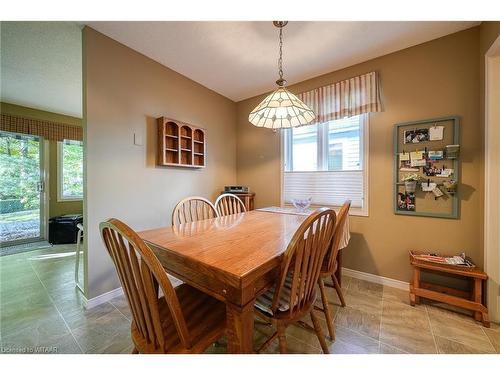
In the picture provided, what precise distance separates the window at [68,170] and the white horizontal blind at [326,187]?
4168 millimetres

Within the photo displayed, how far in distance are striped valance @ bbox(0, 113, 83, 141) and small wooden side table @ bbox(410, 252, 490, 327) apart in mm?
5550

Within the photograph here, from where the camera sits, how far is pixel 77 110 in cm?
373

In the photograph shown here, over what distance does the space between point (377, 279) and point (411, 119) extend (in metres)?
1.64

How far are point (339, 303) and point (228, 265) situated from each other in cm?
149

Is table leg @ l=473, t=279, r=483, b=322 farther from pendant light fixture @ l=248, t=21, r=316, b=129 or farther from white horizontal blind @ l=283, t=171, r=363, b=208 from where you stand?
pendant light fixture @ l=248, t=21, r=316, b=129

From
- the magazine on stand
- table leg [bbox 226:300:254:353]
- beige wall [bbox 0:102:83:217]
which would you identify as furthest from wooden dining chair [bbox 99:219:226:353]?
beige wall [bbox 0:102:83:217]

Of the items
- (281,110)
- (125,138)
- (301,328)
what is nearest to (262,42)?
(281,110)

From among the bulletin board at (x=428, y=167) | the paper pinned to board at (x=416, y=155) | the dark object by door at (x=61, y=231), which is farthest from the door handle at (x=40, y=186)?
the paper pinned to board at (x=416, y=155)

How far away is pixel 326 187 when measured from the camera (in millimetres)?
2494

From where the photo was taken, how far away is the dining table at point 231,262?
2.44ft

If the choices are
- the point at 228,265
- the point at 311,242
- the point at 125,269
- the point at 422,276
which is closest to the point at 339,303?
the point at 422,276

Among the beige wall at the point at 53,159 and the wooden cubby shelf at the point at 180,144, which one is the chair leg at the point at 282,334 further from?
the beige wall at the point at 53,159

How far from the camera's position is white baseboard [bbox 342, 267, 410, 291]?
6.57 feet

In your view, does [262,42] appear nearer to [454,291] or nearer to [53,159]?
[454,291]
